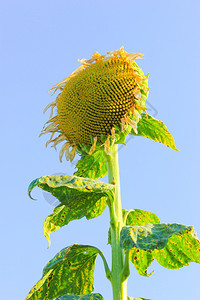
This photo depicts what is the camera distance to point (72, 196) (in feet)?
10.3

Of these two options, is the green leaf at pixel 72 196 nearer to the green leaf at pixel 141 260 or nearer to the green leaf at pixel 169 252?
the green leaf at pixel 169 252

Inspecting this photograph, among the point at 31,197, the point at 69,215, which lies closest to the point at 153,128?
the point at 69,215

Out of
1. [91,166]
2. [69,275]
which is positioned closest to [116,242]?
[69,275]

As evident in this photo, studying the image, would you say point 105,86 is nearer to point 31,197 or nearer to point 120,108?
point 120,108

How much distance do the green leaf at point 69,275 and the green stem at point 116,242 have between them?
0.95ft

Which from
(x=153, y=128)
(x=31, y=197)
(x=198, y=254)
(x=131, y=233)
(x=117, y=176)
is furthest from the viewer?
(x=153, y=128)

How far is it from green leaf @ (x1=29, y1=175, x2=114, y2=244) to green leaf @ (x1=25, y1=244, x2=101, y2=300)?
26 cm

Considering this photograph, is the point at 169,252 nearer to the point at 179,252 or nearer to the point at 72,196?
the point at 179,252

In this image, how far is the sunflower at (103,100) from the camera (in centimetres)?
333

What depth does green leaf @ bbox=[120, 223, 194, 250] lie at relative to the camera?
273 cm

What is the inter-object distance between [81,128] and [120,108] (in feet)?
1.17

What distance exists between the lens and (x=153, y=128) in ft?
12.6

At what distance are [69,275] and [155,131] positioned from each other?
4.96 feet

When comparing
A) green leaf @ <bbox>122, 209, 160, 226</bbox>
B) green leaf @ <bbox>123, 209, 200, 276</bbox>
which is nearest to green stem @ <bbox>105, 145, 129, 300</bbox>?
green leaf @ <bbox>123, 209, 200, 276</bbox>
